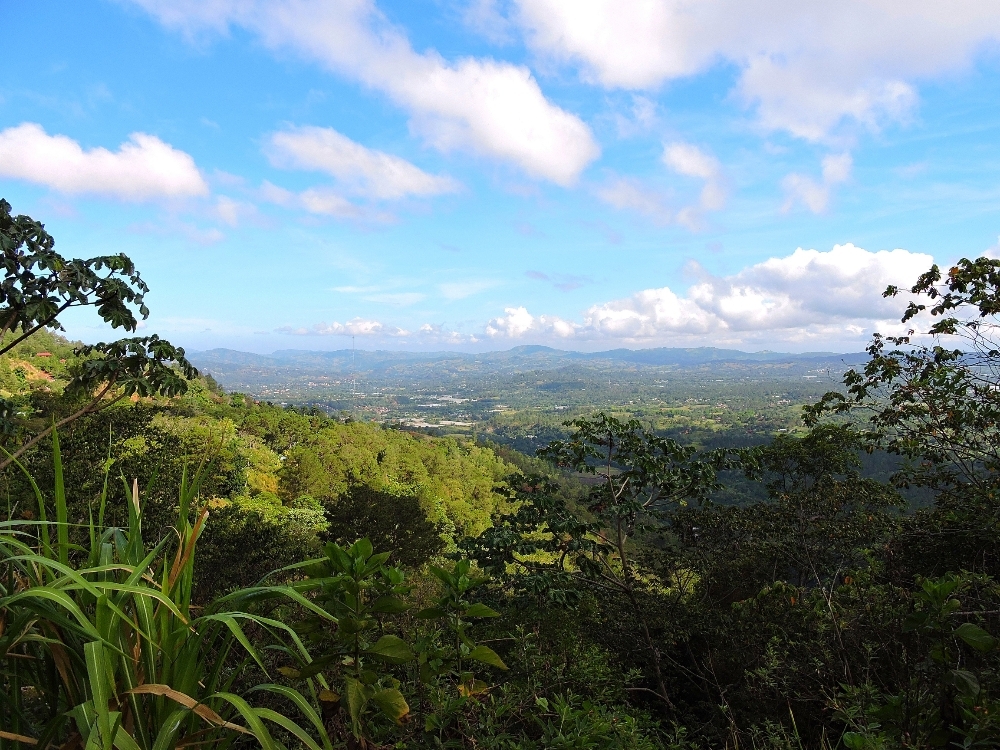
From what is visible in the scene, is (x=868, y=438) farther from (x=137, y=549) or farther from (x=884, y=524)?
(x=137, y=549)

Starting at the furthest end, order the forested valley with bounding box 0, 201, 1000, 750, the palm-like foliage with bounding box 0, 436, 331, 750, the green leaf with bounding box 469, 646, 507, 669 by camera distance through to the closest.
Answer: the green leaf with bounding box 469, 646, 507, 669 → the forested valley with bounding box 0, 201, 1000, 750 → the palm-like foliage with bounding box 0, 436, 331, 750

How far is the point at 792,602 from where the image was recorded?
157 inches

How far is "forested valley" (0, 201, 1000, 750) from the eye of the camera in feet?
3.69

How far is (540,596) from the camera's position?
407cm

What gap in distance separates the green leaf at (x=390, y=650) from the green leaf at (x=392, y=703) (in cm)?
7

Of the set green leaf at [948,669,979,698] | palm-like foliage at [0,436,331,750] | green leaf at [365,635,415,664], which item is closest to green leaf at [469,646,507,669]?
green leaf at [365,635,415,664]

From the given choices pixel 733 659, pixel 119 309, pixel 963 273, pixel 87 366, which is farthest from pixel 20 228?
pixel 963 273

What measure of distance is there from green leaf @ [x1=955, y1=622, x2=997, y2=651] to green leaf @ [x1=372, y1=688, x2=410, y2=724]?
1.39m

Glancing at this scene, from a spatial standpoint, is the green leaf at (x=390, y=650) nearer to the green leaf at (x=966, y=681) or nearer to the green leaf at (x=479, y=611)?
the green leaf at (x=479, y=611)

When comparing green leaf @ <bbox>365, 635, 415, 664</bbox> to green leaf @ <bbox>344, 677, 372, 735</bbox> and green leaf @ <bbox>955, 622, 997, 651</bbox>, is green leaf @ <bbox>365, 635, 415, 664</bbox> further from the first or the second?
green leaf @ <bbox>955, 622, 997, 651</bbox>

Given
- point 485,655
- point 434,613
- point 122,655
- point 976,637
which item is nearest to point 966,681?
point 976,637

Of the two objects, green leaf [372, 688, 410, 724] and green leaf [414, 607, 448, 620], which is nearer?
green leaf [372, 688, 410, 724]

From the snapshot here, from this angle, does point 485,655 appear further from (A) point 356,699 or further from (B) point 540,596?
(B) point 540,596

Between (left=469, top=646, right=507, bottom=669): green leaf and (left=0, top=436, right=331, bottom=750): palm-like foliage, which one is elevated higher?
(left=0, top=436, right=331, bottom=750): palm-like foliage
